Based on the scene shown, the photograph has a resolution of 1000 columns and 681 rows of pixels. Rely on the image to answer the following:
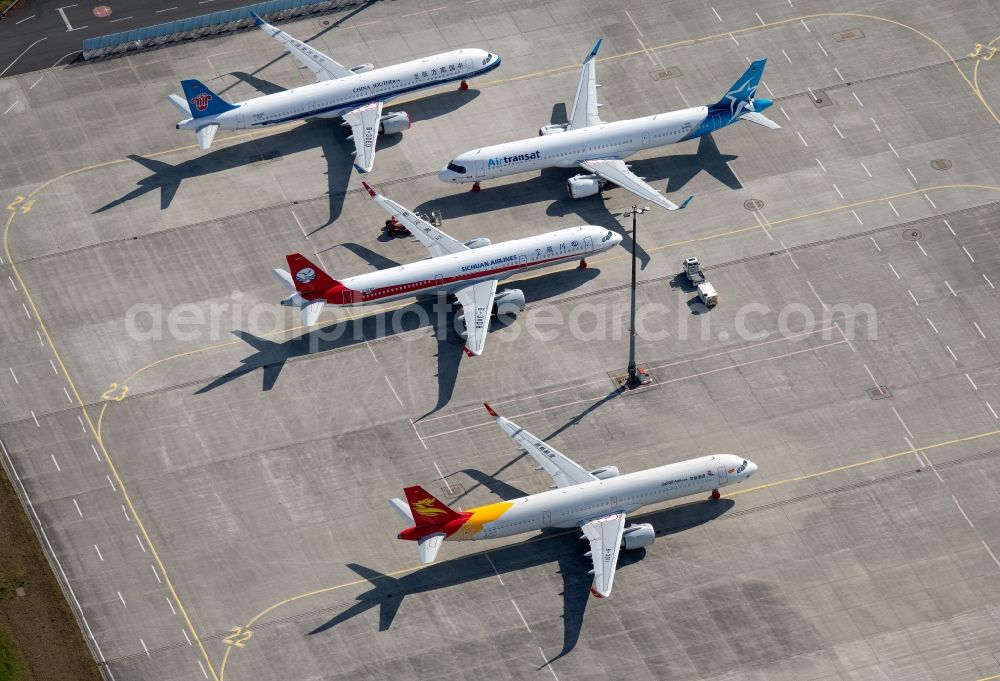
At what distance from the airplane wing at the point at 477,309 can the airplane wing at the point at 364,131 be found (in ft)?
Result: 65.0

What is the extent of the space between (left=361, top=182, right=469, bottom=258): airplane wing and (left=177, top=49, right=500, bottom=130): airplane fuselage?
14313mm

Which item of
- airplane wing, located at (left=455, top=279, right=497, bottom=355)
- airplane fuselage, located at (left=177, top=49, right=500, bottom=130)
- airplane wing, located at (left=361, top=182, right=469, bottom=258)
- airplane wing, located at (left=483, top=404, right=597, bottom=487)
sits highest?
airplane fuselage, located at (left=177, top=49, right=500, bottom=130)

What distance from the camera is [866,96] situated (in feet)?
585

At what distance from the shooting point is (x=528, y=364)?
154250mm

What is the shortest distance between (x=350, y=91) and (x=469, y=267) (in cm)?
2771

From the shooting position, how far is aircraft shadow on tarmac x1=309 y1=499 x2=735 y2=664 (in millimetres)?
137125

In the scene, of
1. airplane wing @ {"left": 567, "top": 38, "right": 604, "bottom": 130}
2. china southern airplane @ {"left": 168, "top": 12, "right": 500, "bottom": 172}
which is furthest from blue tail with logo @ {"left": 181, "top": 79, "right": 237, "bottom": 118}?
airplane wing @ {"left": 567, "top": 38, "right": 604, "bottom": 130}

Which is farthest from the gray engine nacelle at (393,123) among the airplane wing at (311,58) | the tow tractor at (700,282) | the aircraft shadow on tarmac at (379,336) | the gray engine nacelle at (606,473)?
the gray engine nacelle at (606,473)

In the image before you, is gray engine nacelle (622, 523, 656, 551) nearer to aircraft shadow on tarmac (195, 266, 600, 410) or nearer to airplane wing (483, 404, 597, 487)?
airplane wing (483, 404, 597, 487)

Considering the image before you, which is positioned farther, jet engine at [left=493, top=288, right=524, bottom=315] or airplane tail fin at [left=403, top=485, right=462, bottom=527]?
jet engine at [left=493, top=288, right=524, bottom=315]

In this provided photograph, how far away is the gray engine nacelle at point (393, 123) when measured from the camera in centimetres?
17425

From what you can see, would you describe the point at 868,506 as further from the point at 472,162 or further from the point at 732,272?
the point at 472,162

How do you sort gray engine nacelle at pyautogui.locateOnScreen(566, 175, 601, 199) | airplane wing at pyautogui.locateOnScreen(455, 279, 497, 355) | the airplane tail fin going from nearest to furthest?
the airplane tail fin < airplane wing at pyautogui.locateOnScreen(455, 279, 497, 355) < gray engine nacelle at pyautogui.locateOnScreen(566, 175, 601, 199)

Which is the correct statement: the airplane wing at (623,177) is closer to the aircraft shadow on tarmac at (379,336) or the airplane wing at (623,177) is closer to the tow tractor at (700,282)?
the tow tractor at (700,282)
